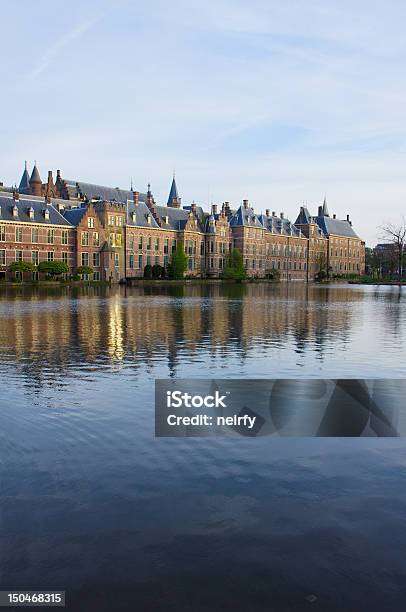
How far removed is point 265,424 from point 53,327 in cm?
1539

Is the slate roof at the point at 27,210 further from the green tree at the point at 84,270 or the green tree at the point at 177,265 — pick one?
the green tree at the point at 177,265

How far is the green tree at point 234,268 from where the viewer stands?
10831cm

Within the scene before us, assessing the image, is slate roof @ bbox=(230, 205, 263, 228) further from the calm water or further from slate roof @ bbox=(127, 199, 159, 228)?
the calm water

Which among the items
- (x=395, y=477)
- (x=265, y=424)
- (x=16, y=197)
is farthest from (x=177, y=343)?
(x=16, y=197)

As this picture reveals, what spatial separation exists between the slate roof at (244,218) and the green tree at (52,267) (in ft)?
164

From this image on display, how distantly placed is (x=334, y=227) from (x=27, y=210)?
9910 centimetres

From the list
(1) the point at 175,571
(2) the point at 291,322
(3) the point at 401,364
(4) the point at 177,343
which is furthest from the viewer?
(2) the point at 291,322

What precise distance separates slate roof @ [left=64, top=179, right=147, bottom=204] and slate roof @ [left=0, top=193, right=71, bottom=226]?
10804 mm

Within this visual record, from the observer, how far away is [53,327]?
960 inches

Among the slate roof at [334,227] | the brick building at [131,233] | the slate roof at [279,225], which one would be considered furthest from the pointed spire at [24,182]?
the slate roof at [334,227]

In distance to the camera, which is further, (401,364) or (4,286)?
(4,286)

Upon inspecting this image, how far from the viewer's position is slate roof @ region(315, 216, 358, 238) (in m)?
153

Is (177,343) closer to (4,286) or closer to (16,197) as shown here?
(4,286)

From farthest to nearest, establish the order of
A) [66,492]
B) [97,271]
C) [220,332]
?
1. [97,271]
2. [220,332]
3. [66,492]
